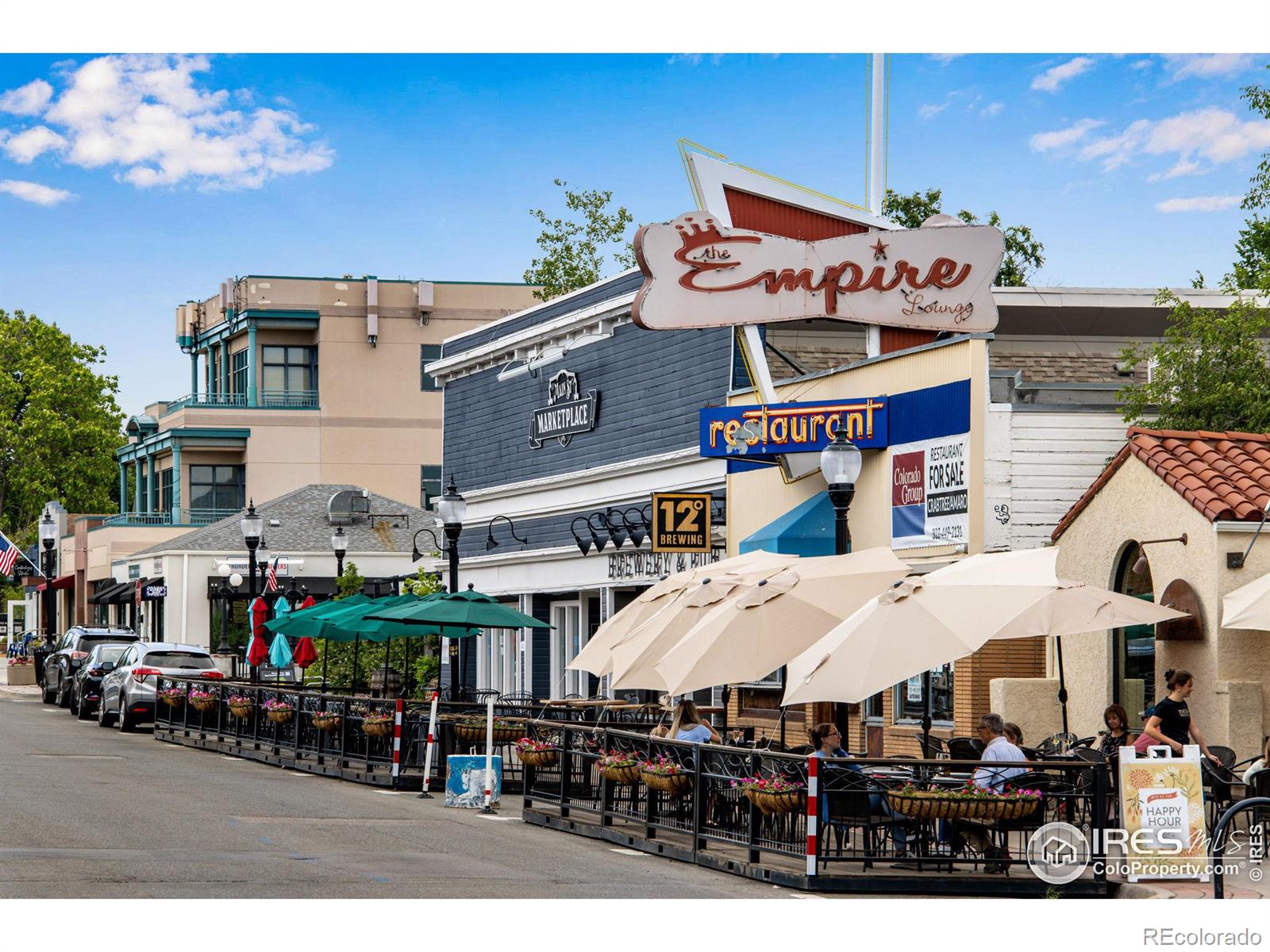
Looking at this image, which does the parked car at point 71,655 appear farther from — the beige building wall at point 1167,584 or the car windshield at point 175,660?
the beige building wall at point 1167,584

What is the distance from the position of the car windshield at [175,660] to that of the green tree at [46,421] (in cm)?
4496

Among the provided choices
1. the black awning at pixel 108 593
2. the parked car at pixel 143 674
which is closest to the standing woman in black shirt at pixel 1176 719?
the parked car at pixel 143 674

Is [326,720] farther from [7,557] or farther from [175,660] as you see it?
[7,557]

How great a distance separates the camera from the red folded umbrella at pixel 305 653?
32.8m

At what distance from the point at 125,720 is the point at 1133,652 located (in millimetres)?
21257

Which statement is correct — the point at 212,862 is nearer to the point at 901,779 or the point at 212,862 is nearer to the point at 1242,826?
the point at 901,779

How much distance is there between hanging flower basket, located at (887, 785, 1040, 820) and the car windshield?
2336cm

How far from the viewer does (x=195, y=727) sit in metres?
32.2

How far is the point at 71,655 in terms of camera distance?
1700 inches

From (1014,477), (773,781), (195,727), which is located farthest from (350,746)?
(773,781)

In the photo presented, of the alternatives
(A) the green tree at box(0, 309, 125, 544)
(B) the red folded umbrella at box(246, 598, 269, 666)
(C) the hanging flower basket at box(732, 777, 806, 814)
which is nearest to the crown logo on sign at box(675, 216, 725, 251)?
(C) the hanging flower basket at box(732, 777, 806, 814)

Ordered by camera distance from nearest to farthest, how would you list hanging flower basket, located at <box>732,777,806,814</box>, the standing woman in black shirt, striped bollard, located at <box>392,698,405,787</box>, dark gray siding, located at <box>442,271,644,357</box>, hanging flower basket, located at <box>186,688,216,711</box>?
hanging flower basket, located at <box>732,777,806,814</box>, the standing woman in black shirt, striped bollard, located at <box>392,698,405,787</box>, hanging flower basket, located at <box>186,688,216,711</box>, dark gray siding, located at <box>442,271,644,357</box>

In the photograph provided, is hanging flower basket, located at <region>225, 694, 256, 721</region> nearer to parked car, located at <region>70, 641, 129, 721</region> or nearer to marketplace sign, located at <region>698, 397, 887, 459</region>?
parked car, located at <region>70, 641, 129, 721</region>

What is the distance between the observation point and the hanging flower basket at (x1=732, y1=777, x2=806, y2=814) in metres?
14.2
